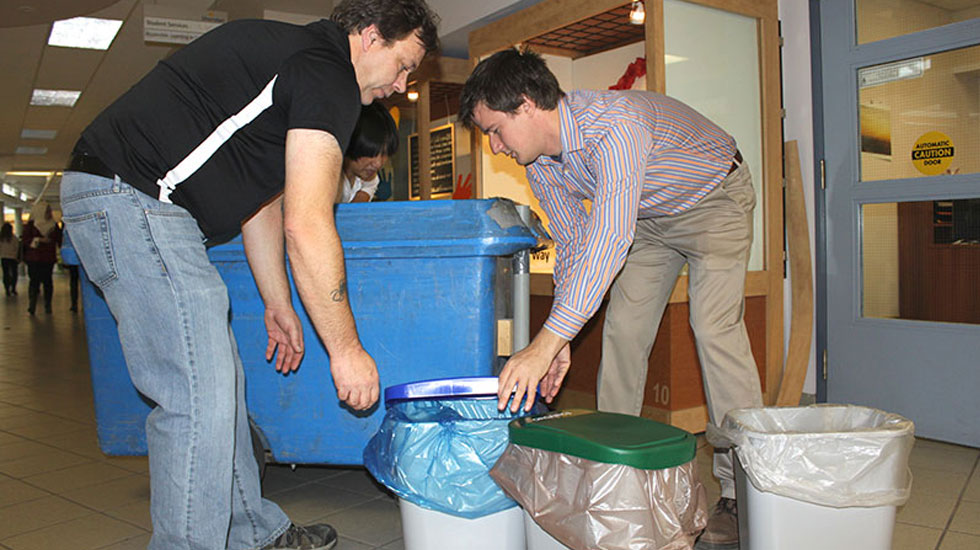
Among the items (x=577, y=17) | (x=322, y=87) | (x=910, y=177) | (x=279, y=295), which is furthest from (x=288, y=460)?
(x=910, y=177)

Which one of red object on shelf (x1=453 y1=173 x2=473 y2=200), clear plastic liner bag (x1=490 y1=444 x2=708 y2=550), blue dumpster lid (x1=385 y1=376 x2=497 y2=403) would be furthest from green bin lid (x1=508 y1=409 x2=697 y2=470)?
red object on shelf (x1=453 y1=173 x2=473 y2=200)

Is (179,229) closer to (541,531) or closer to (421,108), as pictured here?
(541,531)

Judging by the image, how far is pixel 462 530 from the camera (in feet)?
5.12

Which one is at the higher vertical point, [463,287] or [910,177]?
[910,177]

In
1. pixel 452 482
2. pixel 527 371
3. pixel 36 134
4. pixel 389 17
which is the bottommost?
pixel 452 482

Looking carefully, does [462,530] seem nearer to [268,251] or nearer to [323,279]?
[323,279]

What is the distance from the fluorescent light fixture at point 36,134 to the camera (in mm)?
14383

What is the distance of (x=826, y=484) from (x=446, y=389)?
803 millimetres

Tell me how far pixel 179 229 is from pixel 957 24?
291cm

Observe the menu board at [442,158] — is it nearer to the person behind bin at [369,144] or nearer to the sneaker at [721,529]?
the person behind bin at [369,144]

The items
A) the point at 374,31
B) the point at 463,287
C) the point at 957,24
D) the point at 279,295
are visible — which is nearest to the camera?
the point at 374,31

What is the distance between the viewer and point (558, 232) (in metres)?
2.26

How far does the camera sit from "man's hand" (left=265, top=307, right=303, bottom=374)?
1969 mm

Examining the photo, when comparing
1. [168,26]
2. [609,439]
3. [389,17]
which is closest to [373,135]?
[389,17]
